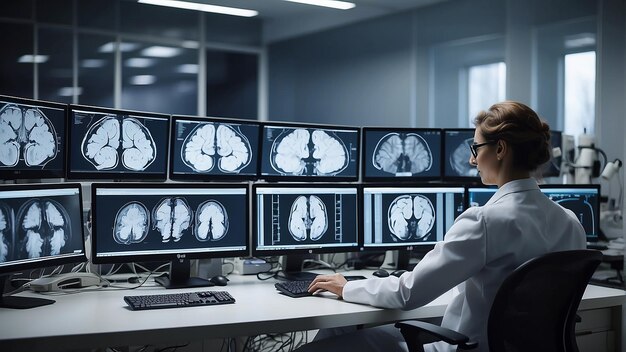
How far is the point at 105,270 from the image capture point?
254 centimetres

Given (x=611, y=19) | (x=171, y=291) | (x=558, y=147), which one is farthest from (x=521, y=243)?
(x=611, y=19)

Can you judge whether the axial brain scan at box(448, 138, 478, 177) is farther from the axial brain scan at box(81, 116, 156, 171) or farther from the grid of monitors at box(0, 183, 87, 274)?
the grid of monitors at box(0, 183, 87, 274)

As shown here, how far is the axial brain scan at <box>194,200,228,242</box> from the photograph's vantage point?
7.82 ft

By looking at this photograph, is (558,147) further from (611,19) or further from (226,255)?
(226,255)

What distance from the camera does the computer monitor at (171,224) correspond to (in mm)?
2244

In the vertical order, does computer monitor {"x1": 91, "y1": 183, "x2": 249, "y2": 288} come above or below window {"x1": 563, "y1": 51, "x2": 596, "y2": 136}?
below

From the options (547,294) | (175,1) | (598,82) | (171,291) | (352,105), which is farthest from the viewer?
(352,105)

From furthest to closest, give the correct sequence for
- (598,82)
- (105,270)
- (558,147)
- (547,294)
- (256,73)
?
(256,73) < (598,82) < (558,147) < (105,270) < (547,294)

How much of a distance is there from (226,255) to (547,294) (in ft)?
3.88

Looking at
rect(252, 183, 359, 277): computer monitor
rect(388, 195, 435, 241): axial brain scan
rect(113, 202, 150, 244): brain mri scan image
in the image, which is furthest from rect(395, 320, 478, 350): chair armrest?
rect(113, 202, 150, 244): brain mri scan image

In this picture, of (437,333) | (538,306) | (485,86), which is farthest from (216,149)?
(485,86)

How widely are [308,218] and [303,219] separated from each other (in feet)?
0.07

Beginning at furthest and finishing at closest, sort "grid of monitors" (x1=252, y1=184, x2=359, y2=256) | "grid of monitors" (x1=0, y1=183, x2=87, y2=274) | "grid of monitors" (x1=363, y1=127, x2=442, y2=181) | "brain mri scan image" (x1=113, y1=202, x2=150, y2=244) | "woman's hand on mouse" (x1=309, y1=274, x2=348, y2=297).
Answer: "grid of monitors" (x1=363, y1=127, x2=442, y2=181), "grid of monitors" (x1=252, y1=184, x2=359, y2=256), "brain mri scan image" (x1=113, y1=202, x2=150, y2=244), "woman's hand on mouse" (x1=309, y1=274, x2=348, y2=297), "grid of monitors" (x1=0, y1=183, x2=87, y2=274)

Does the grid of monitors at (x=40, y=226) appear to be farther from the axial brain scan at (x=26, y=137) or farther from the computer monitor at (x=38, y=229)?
the axial brain scan at (x=26, y=137)
